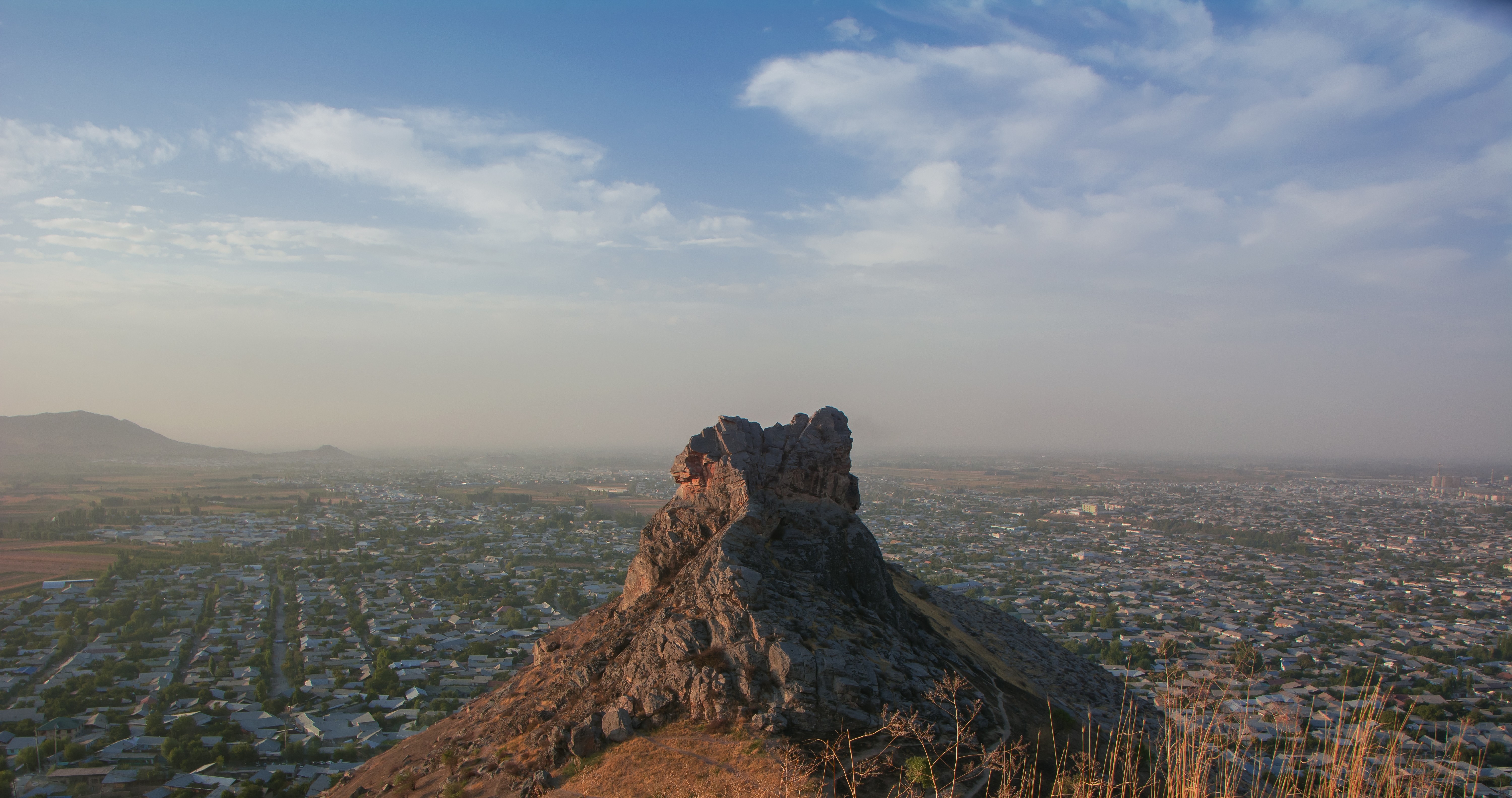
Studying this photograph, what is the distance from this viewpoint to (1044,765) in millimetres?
12039

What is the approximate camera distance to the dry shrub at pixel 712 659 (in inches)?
456

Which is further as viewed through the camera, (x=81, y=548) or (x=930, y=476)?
(x=930, y=476)

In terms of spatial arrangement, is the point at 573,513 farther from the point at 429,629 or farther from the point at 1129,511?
the point at 1129,511

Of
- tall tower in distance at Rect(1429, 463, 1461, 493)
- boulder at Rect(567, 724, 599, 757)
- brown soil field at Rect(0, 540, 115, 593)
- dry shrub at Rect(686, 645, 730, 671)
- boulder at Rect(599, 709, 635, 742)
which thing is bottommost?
brown soil field at Rect(0, 540, 115, 593)

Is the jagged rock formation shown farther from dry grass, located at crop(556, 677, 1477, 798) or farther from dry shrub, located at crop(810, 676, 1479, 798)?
dry shrub, located at crop(810, 676, 1479, 798)

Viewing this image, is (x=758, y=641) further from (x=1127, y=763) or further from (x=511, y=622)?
(x=511, y=622)

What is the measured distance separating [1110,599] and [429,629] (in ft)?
135

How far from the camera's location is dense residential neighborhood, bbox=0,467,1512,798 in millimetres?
22875

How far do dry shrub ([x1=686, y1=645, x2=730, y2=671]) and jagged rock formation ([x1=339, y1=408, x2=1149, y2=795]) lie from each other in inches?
1.1

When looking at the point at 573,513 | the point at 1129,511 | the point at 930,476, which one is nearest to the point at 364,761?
the point at 573,513

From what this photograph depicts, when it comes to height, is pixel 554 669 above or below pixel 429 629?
above

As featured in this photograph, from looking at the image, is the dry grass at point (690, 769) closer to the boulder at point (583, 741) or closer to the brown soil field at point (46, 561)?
the boulder at point (583, 741)

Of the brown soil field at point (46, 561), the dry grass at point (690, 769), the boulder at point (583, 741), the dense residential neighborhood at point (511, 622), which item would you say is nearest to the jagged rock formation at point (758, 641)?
the boulder at point (583, 741)

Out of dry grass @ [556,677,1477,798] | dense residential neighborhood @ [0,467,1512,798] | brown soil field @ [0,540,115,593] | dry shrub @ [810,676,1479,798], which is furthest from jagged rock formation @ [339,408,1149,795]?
brown soil field @ [0,540,115,593]
